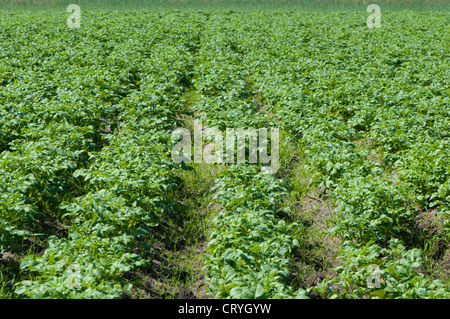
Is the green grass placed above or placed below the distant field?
above

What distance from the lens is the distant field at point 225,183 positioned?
4348mm

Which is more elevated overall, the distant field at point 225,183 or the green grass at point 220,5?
the green grass at point 220,5

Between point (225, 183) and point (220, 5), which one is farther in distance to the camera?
point (220, 5)

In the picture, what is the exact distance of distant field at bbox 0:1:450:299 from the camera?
14.3 ft

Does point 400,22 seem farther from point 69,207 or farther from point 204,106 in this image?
point 69,207

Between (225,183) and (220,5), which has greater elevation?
(220,5)

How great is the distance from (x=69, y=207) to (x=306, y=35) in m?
15.9

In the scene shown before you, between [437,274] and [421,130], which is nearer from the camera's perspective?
[437,274]

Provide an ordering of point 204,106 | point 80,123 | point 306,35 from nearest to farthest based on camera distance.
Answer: point 80,123, point 204,106, point 306,35

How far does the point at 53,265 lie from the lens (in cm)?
406

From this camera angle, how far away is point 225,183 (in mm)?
5930

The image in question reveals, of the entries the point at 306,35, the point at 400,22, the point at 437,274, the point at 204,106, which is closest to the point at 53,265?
the point at 437,274

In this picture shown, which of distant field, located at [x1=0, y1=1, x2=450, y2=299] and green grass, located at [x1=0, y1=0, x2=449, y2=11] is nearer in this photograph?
distant field, located at [x1=0, y1=1, x2=450, y2=299]

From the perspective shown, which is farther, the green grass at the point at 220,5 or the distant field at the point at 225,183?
the green grass at the point at 220,5
